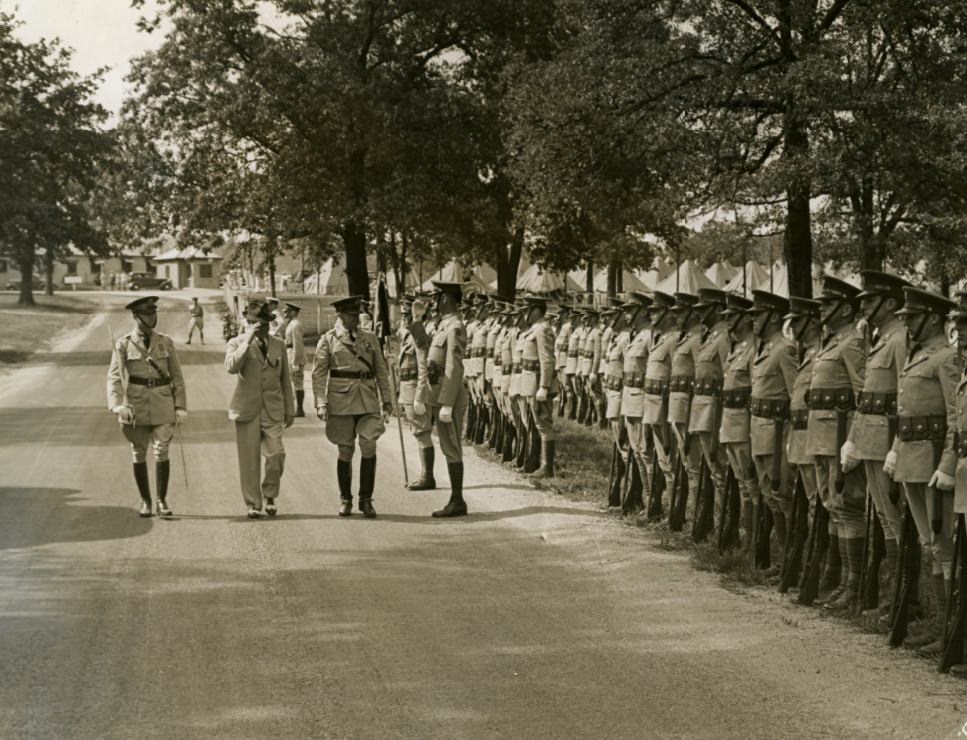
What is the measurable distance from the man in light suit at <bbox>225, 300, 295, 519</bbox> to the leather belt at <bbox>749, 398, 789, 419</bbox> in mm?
4583

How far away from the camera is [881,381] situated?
791 centimetres

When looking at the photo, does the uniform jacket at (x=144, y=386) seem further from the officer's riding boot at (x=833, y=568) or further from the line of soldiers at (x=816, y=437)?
the officer's riding boot at (x=833, y=568)

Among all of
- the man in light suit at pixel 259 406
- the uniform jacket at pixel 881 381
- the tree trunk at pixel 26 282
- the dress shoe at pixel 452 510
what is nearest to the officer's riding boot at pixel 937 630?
the uniform jacket at pixel 881 381

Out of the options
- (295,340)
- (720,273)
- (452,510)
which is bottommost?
(452,510)

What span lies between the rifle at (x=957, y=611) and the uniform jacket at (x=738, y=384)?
9.40 ft

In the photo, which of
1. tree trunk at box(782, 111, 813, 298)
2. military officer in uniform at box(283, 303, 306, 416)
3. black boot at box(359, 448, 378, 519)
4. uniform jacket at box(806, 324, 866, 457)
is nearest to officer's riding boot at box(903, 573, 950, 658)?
uniform jacket at box(806, 324, 866, 457)

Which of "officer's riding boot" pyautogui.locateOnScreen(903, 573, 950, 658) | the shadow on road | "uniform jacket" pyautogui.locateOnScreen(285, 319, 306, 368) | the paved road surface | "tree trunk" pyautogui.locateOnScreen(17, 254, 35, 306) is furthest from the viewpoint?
"tree trunk" pyautogui.locateOnScreen(17, 254, 35, 306)

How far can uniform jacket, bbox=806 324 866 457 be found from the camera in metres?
8.41

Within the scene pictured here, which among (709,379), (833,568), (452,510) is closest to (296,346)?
(452,510)

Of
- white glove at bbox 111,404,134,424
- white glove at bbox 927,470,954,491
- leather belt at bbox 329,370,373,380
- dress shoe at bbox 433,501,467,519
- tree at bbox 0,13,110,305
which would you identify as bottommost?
dress shoe at bbox 433,501,467,519

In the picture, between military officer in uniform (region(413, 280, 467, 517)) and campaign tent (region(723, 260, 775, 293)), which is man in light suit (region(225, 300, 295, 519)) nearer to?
military officer in uniform (region(413, 280, 467, 517))

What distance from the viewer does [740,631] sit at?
775cm

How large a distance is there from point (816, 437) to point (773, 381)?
37.5 inches

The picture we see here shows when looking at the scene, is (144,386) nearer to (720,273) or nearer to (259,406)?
(259,406)
